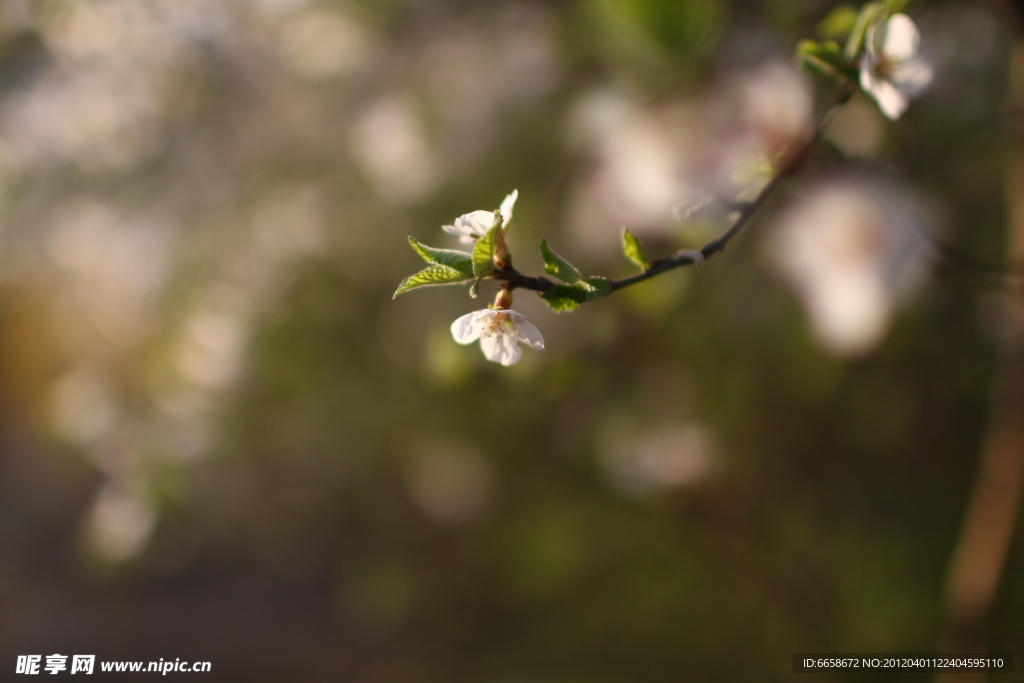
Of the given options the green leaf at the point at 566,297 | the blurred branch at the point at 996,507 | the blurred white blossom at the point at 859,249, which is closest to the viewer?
the green leaf at the point at 566,297

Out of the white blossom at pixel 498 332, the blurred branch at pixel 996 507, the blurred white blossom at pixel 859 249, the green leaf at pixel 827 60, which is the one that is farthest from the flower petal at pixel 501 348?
the blurred branch at pixel 996 507

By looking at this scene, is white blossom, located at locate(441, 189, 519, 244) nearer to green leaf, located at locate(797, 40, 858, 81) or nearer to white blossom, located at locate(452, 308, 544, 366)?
white blossom, located at locate(452, 308, 544, 366)

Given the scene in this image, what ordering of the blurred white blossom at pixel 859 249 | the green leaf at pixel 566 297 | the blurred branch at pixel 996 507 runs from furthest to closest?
the blurred branch at pixel 996 507
the blurred white blossom at pixel 859 249
the green leaf at pixel 566 297

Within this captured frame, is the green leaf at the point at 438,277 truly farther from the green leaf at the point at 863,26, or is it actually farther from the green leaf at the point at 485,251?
the green leaf at the point at 863,26

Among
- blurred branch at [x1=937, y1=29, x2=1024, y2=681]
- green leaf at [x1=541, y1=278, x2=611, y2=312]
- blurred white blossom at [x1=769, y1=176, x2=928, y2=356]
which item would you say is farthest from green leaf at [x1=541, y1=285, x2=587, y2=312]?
blurred branch at [x1=937, y1=29, x2=1024, y2=681]

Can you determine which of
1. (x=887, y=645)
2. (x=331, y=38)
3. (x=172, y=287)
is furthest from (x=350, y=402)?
(x=887, y=645)

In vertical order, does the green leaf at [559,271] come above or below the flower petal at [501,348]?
above
